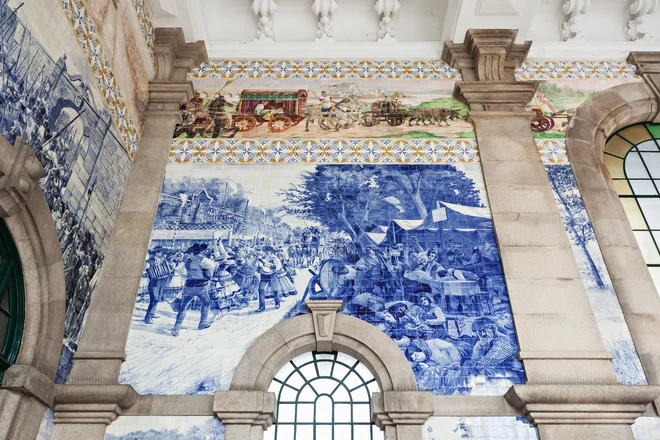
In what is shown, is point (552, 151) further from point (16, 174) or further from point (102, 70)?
point (16, 174)

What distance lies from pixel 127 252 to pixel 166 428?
6.63ft

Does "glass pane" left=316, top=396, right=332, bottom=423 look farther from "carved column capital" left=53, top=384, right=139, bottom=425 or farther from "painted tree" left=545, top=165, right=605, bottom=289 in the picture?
"painted tree" left=545, top=165, right=605, bottom=289

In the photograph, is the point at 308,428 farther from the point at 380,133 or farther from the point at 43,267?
the point at 380,133

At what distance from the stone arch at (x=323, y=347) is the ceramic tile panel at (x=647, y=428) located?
2092 millimetres

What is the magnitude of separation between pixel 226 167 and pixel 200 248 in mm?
1195

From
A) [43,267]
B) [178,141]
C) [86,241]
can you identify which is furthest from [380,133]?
[43,267]

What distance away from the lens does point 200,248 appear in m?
6.49

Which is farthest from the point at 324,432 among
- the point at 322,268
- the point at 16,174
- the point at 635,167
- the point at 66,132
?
the point at 635,167

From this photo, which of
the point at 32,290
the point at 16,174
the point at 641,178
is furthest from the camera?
the point at 641,178

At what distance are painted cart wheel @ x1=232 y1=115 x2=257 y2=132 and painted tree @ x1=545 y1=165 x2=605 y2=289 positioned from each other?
385cm

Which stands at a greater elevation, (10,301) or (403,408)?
(10,301)

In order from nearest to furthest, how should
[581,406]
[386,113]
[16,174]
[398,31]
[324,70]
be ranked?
[16,174]
[581,406]
[386,113]
[324,70]
[398,31]

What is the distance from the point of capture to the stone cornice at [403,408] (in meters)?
5.29

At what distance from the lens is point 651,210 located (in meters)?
7.15
